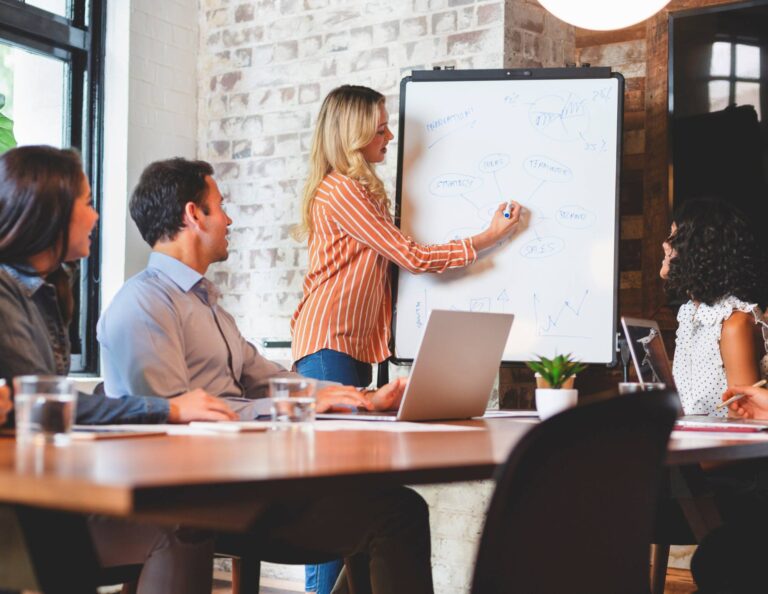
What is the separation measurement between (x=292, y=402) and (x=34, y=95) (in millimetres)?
2897

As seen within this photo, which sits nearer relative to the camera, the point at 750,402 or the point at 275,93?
the point at 750,402

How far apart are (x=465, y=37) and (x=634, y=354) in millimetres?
1805

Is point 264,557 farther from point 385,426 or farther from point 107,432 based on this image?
point 107,432

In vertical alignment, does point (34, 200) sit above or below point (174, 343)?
above

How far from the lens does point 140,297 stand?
229cm

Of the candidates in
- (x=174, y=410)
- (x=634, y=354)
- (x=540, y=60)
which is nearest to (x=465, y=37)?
(x=540, y=60)

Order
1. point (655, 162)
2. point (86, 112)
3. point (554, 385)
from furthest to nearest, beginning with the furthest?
1. point (86, 112)
2. point (655, 162)
3. point (554, 385)

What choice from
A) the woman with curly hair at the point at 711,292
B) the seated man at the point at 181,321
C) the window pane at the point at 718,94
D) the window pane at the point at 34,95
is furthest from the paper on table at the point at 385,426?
the window pane at the point at 34,95

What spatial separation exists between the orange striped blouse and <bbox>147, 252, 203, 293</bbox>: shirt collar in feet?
3.11

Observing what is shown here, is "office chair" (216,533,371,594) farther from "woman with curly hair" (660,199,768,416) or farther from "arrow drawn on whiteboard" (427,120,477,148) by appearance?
"arrow drawn on whiteboard" (427,120,477,148)

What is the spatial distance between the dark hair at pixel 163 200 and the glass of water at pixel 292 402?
3.35ft

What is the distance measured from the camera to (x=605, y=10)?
316 centimetres

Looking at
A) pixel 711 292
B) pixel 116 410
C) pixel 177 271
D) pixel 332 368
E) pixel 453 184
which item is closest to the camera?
pixel 116 410

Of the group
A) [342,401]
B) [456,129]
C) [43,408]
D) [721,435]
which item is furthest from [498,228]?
[43,408]
